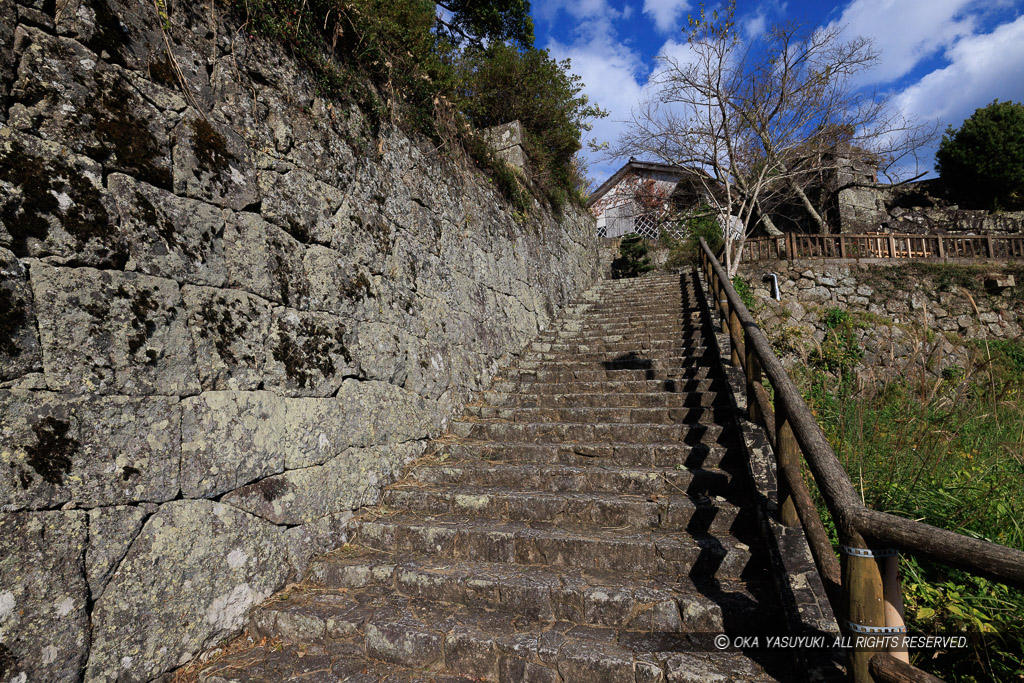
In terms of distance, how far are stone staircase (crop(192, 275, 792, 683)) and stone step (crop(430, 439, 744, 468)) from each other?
11 millimetres

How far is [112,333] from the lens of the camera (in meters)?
1.99

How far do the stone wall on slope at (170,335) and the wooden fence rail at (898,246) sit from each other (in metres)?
11.3

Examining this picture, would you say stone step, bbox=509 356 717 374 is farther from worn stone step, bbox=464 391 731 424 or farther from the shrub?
the shrub

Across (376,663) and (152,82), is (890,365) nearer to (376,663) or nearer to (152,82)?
(376,663)

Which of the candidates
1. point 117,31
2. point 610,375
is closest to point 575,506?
point 610,375

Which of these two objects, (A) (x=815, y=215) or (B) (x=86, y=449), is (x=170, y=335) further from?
(A) (x=815, y=215)

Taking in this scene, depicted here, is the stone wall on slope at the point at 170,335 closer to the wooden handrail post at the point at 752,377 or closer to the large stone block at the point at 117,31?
the large stone block at the point at 117,31

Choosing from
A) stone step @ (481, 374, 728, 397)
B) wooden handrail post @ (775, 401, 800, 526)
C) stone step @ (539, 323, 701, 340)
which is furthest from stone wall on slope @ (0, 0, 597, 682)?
stone step @ (539, 323, 701, 340)

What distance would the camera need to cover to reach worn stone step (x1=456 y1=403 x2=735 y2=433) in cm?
392

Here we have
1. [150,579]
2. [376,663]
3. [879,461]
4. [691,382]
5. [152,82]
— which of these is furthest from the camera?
[691,382]

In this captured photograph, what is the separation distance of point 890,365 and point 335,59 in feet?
14.5

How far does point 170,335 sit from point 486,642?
194 cm

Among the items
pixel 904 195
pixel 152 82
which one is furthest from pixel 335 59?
pixel 904 195

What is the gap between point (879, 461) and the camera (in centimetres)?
278
